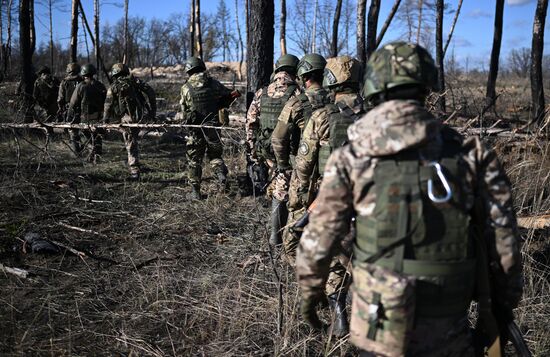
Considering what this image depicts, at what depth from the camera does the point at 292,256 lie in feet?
13.5

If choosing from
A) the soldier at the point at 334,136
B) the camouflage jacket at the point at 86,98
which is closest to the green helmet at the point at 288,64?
the soldier at the point at 334,136

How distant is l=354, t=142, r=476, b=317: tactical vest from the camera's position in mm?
1657

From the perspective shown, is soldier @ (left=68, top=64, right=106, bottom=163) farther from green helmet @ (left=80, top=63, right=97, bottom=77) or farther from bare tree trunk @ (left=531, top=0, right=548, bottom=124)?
bare tree trunk @ (left=531, top=0, right=548, bottom=124)

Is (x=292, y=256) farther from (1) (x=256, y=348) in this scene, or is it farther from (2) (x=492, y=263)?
(2) (x=492, y=263)

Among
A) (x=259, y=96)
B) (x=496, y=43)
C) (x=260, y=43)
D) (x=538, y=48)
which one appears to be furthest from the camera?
(x=496, y=43)

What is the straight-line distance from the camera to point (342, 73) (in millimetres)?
3270

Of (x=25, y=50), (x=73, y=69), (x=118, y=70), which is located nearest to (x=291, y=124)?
(x=118, y=70)

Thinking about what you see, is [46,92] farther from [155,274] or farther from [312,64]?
[312,64]

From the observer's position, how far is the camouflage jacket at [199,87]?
6586mm

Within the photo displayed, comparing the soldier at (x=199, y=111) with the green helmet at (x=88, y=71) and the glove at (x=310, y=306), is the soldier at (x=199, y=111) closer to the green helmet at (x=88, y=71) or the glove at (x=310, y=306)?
the green helmet at (x=88, y=71)

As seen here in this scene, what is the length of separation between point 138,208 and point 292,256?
2720 mm

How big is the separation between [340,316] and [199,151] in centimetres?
415

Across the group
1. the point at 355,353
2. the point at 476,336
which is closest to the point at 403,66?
the point at 476,336

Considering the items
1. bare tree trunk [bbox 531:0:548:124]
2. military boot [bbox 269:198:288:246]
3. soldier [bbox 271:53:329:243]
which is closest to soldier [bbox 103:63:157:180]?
military boot [bbox 269:198:288:246]
